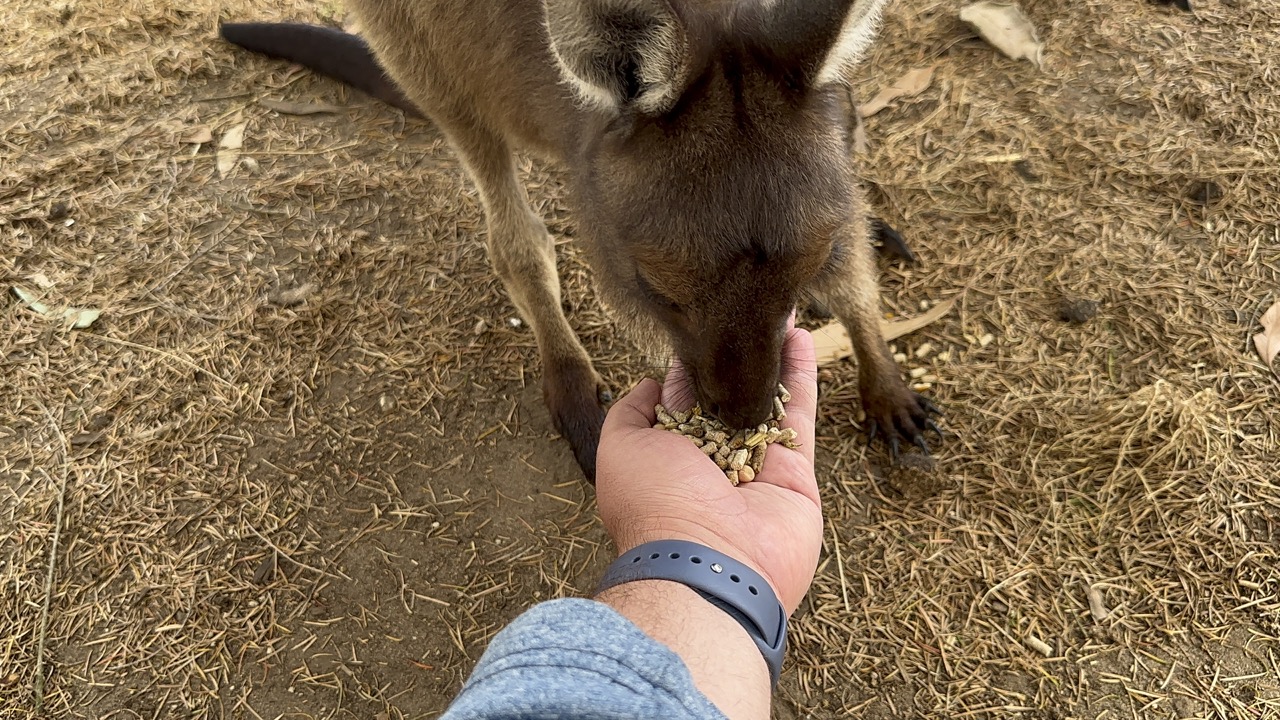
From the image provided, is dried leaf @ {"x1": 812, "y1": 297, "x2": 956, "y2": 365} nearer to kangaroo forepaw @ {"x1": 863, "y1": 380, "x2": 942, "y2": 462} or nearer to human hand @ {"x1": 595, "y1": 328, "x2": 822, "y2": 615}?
kangaroo forepaw @ {"x1": 863, "y1": 380, "x2": 942, "y2": 462}

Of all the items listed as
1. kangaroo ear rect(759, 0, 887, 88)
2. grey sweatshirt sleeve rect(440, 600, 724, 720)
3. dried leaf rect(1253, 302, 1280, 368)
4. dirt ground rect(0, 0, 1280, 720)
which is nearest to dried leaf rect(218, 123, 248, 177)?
dirt ground rect(0, 0, 1280, 720)

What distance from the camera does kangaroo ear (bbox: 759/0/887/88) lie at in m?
1.57

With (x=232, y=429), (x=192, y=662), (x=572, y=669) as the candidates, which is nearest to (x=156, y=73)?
(x=232, y=429)

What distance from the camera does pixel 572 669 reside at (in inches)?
48.6

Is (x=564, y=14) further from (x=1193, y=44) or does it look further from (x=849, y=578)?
(x=1193, y=44)

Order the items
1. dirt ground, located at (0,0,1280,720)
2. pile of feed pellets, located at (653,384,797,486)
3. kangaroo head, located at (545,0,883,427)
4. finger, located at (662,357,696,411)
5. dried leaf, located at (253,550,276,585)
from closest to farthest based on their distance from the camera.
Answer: kangaroo head, located at (545,0,883,427) → pile of feed pellets, located at (653,384,797,486) → finger, located at (662,357,696,411) → dirt ground, located at (0,0,1280,720) → dried leaf, located at (253,550,276,585)

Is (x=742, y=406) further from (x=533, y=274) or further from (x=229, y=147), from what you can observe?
(x=229, y=147)

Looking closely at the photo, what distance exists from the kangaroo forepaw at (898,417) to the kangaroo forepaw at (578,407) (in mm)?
1061

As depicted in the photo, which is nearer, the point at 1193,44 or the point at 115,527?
the point at 115,527

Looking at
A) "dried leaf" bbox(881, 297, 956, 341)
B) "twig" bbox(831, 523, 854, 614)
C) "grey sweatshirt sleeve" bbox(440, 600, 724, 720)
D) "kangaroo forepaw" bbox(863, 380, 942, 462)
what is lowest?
"twig" bbox(831, 523, 854, 614)

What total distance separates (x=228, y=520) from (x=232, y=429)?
41cm

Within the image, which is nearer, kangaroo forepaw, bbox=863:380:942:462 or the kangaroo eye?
the kangaroo eye

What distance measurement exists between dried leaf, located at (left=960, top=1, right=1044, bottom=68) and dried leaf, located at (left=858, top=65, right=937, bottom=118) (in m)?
0.38

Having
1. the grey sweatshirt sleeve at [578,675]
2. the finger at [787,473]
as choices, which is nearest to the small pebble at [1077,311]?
the finger at [787,473]
